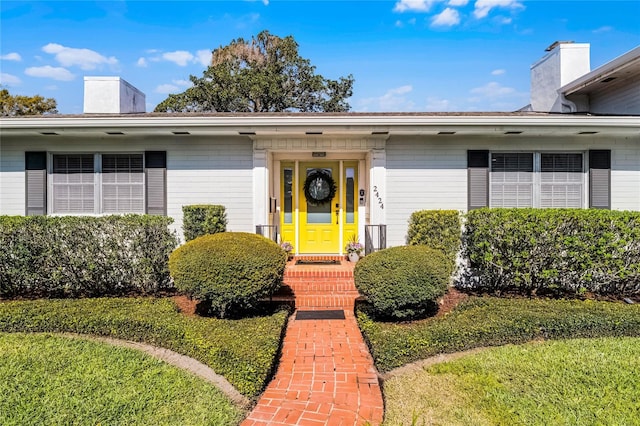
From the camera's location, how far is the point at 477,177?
23.0 ft

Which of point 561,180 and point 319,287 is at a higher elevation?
point 561,180

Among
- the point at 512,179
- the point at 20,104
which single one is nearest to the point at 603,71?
the point at 512,179

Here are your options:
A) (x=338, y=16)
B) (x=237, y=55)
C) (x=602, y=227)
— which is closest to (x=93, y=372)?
(x=602, y=227)

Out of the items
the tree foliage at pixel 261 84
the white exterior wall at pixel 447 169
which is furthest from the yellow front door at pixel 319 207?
the tree foliage at pixel 261 84

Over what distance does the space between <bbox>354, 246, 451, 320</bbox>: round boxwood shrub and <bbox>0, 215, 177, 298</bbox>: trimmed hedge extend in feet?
11.1

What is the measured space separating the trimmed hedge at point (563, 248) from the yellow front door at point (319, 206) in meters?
2.95

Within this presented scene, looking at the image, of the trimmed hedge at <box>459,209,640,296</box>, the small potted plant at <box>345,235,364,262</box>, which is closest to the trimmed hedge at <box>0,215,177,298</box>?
the small potted plant at <box>345,235,364,262</box>

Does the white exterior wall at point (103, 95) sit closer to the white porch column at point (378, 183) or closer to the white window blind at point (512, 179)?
the white porch column at point (378, 183)

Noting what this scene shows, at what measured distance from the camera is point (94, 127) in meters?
6.31

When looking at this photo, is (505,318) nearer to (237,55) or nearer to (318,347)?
(318,347)

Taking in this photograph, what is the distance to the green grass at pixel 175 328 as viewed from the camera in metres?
3.35

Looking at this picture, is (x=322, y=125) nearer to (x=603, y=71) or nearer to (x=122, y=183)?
(x=122, y=183)

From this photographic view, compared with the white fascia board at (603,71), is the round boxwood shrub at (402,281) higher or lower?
lower

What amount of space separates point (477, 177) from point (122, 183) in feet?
22.8
